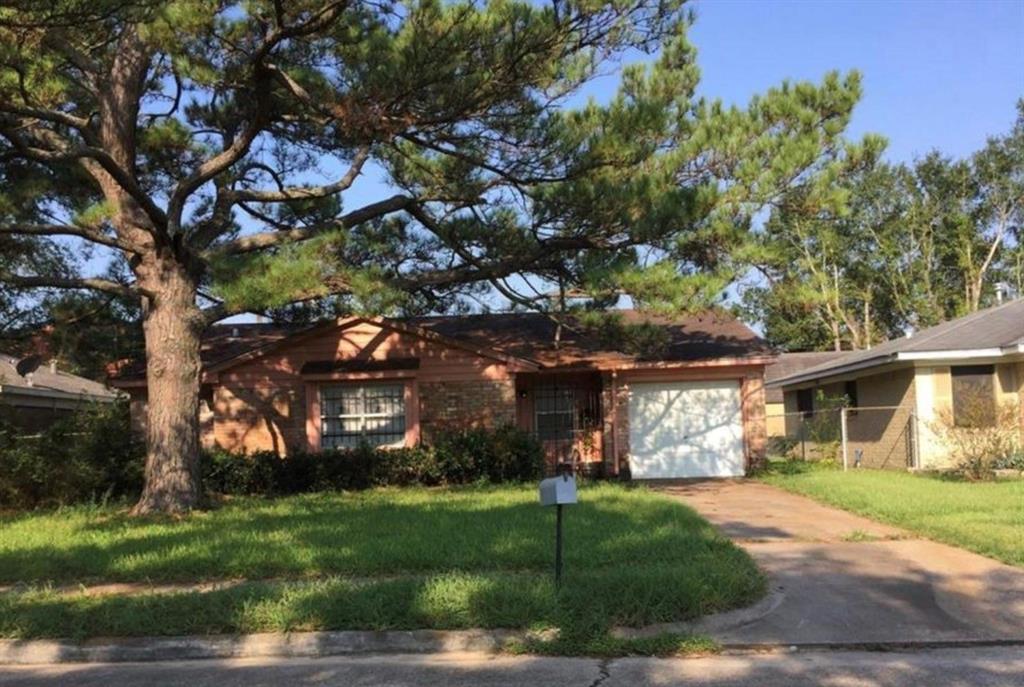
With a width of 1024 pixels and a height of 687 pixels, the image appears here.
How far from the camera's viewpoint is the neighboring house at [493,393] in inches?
728

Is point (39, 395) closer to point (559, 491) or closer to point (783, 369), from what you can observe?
point (559, 491)

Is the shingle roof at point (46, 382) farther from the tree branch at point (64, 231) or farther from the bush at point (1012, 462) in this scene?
the bush at point (1012, 462)

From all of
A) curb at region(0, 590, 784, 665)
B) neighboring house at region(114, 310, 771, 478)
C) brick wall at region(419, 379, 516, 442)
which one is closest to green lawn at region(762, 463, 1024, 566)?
neighboring house at region(114, 310, 771, 478)

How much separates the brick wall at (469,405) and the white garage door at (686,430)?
3.00m

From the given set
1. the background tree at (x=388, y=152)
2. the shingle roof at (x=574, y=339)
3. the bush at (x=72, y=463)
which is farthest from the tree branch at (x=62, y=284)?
the shingle roof at (x=574, y=339)

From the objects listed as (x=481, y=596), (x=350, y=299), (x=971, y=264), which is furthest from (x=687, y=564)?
(x=971, y=264)

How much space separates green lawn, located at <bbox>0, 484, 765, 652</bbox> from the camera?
6891 millimetres

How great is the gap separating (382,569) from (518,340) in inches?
487

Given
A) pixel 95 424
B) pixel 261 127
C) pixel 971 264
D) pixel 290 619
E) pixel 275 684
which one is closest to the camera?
pixel 275 684

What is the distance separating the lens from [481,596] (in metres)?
7.04

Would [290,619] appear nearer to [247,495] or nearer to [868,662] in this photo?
[868,662]

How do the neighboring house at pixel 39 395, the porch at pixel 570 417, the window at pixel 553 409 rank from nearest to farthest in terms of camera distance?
the porch at pixel 570 417 → the window at pixel 553 409 → the neighboring house at pixel 39 395

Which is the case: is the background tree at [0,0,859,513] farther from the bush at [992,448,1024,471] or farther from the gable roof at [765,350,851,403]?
the gable roof at [765,350,851,403]

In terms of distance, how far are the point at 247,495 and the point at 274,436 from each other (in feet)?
6.51
